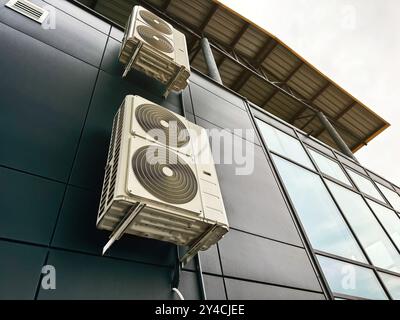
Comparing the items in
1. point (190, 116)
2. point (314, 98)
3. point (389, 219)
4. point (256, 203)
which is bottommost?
point (256, 203)

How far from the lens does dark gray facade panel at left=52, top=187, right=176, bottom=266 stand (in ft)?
5.98

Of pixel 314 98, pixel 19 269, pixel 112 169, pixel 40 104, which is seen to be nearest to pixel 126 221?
pixel 112 169

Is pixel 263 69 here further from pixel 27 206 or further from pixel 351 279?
pixel 27 206

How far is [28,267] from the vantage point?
1.57 metres

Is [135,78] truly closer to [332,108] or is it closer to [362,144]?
[332,108]

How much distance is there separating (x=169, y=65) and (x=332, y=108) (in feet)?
31.9

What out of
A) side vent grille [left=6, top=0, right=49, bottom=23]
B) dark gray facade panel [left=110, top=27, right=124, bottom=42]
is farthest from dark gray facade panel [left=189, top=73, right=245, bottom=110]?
side vent grille [left=6, top=0, right=49, bottom=23]

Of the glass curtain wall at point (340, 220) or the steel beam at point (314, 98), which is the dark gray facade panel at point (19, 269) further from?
the steel beam at point (314, 98)

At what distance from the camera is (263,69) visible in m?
10.1

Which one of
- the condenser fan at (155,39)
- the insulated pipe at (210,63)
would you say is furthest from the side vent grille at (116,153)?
the insulated pipe at (210,63)

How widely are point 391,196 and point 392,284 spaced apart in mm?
4915

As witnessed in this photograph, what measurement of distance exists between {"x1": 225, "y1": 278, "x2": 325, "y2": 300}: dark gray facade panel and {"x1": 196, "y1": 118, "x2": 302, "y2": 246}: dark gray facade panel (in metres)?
0.64

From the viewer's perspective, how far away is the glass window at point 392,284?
425 centimetres
